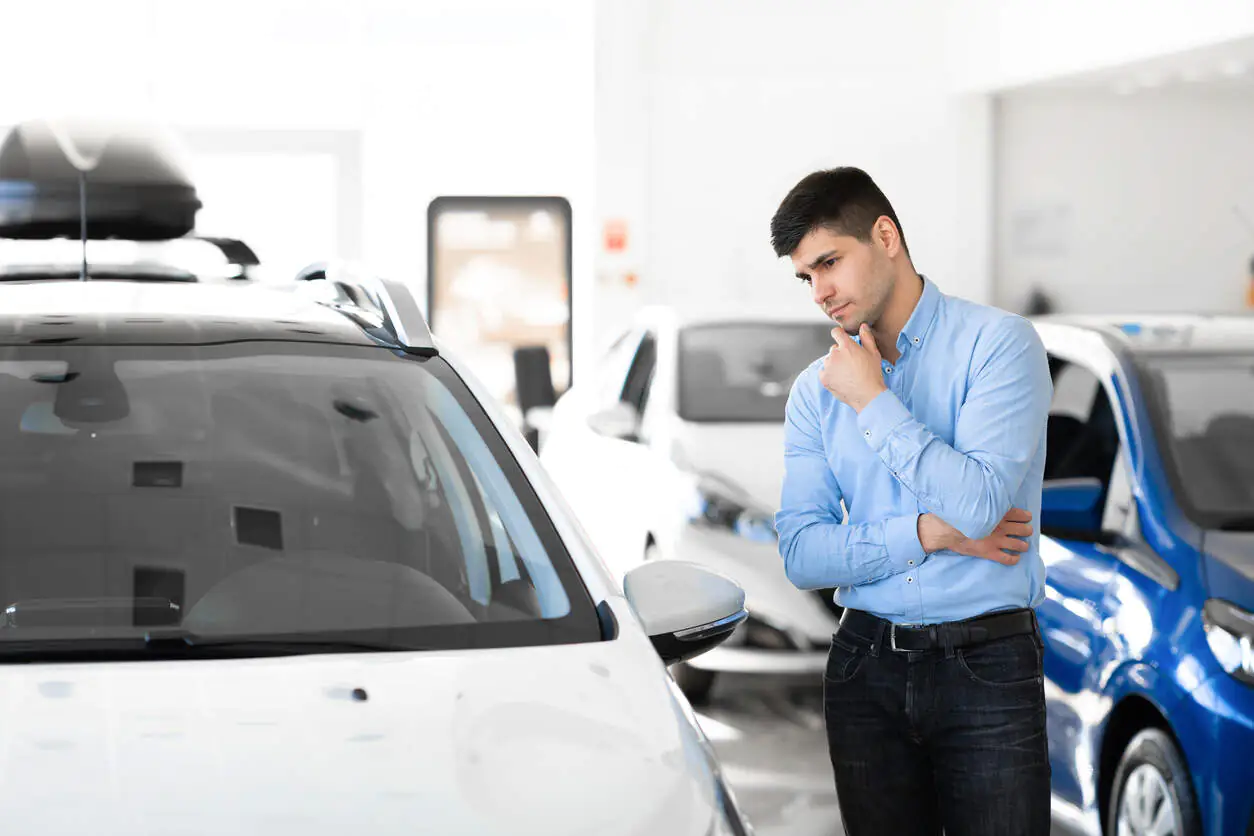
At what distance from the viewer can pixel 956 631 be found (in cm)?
237

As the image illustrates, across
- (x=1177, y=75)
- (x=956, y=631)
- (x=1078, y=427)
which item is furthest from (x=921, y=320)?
(x=1177, y=75)

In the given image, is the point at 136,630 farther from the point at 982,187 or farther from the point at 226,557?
the point at 982,187

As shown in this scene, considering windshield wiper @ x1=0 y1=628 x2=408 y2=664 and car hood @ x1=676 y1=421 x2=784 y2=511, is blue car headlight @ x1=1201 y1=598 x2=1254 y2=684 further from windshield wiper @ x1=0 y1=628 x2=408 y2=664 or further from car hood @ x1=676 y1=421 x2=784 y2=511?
car hood @ x1=676 y1=421 x2=784 y2=511

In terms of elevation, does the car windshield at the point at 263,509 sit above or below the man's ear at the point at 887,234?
below

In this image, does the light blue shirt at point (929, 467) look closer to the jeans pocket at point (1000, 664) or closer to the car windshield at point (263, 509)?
the jeans pocket at point (1000, 664)

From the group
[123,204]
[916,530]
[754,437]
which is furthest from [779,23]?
[916,530]

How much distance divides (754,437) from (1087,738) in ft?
7.79

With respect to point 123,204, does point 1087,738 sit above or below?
below

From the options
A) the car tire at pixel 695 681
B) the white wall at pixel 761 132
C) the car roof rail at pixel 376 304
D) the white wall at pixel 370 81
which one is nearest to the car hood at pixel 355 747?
the car roof rail at pixel 376 304

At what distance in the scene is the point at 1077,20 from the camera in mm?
11211

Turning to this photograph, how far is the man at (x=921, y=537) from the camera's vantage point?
2.34 metres

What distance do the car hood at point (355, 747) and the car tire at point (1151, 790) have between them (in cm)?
→ 173

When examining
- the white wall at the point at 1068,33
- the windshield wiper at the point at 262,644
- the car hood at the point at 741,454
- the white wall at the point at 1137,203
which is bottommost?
the car hood at the point at 741,454

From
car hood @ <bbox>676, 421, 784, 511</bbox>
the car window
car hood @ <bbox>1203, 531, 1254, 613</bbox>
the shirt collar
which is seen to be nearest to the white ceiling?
car hood @ <bbox>676, 421, 784, 511</bbox>
